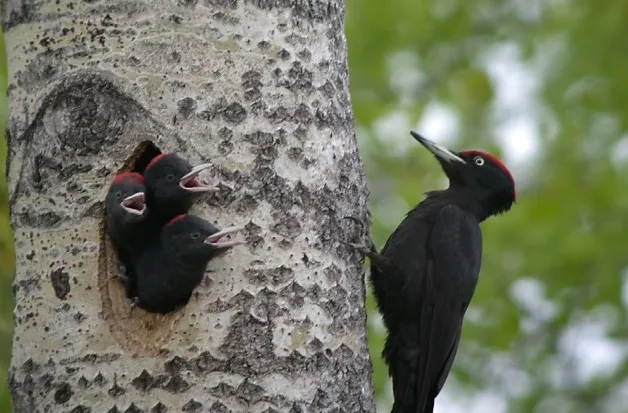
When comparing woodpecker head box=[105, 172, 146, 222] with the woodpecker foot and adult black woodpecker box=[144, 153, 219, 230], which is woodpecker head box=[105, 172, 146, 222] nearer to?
adult black woodpecker box=[144, 153, 219, 230]

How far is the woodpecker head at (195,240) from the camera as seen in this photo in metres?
3.14

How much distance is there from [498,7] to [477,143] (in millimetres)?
1240

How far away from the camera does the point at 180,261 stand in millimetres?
3209

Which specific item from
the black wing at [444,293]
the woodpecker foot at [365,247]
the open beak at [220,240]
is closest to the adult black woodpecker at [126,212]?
the open beak at [220,240]

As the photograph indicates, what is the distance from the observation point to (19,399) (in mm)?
3209

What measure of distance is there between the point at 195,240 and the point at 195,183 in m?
0.22

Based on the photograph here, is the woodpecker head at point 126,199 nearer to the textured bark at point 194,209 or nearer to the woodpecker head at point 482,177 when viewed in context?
the textured bark at point 194,209

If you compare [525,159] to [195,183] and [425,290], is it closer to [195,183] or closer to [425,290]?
[425,290]

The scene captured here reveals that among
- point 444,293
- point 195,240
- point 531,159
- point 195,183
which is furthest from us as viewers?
point 531,159

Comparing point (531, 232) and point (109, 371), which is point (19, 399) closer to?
point (109, 371)

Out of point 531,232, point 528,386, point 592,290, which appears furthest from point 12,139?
point 528,386

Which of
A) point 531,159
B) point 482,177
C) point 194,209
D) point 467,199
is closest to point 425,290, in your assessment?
point 467,199

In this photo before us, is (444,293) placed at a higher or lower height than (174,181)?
higher

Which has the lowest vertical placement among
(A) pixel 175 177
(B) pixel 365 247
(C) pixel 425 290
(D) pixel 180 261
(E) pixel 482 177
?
(D) pixel 180 261
